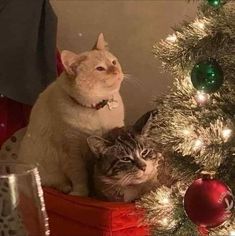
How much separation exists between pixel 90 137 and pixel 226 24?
1.38ft

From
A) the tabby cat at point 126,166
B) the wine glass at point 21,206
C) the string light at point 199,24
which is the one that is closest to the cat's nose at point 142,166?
the tabby cat at point 126,166

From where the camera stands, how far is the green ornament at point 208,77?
782 millimetres

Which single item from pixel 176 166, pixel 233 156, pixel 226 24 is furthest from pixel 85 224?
pixel 226 24

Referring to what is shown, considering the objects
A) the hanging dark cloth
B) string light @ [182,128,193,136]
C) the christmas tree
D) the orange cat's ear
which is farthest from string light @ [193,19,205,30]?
the hanging dark cloth

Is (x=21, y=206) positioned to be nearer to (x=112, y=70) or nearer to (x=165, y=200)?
(x=165, y=200)

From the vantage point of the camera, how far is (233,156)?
2.74ft

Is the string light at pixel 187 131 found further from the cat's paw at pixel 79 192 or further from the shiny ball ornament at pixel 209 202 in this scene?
the cat's paw at pixel 79 192

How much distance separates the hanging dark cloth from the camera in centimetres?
136

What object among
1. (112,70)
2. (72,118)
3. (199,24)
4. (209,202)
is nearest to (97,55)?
(112,70)

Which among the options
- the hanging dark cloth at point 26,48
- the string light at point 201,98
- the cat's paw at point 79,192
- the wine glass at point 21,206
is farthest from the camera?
the hanging dark cloth at point 26,48

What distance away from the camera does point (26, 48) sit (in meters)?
1.40

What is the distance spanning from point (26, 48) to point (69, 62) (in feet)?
0.86

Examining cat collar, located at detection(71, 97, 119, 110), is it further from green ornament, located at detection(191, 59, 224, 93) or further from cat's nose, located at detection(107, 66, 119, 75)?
green ornament, located at detection(191, 59, 224, 93)

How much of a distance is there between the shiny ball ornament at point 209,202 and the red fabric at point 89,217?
249mm
